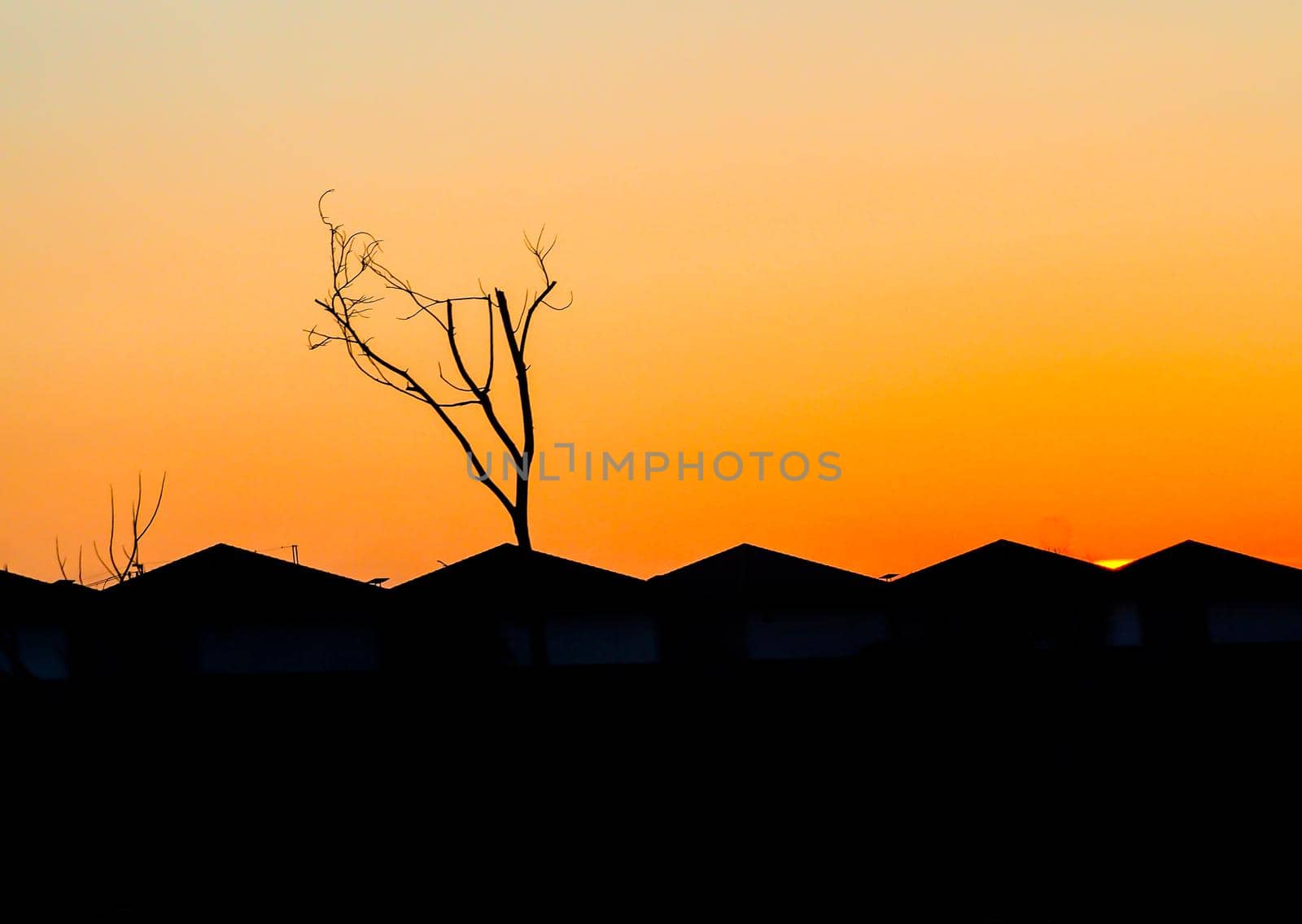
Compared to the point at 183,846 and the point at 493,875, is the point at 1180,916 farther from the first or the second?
the point at 183,846

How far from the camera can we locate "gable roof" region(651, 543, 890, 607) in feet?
94.4

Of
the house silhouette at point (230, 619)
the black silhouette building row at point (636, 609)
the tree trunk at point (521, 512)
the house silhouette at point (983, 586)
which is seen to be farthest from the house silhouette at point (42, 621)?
the tree trunk at point (521, 512)

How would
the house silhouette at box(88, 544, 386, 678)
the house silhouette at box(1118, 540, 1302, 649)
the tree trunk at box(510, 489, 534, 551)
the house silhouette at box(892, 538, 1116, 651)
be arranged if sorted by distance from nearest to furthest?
1. the tree trunk at box(510, 489, 534, 551)
2. the house silhouette at box(88, 544, 386, 678)
3. the house silhouette at box(892, 538, 1116, 651)
4. the house silhouette at box(1118, 540, 1302, 649)

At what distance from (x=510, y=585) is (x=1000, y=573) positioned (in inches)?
405

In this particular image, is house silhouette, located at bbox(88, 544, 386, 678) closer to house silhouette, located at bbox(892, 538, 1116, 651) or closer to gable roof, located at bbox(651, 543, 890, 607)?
gable roof, located at bbox(651, 543, 890, 607)

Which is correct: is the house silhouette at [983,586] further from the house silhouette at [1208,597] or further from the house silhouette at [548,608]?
the house silhouette at [548,608]

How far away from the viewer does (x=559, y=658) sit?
90.8 ft

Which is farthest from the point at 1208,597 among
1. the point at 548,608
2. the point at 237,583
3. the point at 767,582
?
the point at 237,583

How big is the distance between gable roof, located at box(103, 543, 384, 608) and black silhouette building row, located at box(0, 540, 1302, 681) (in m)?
0.03

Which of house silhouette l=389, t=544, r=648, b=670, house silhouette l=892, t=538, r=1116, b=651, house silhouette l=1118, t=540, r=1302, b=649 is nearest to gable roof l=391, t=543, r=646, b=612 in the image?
house silhouette l=389, t=544, r=648, b=670

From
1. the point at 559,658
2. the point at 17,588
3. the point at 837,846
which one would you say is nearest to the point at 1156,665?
the point at 837,846

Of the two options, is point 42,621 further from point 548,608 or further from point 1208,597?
point 1208,597

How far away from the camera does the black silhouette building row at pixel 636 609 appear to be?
85.5 feet

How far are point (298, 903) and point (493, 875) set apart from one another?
4.06 ft
